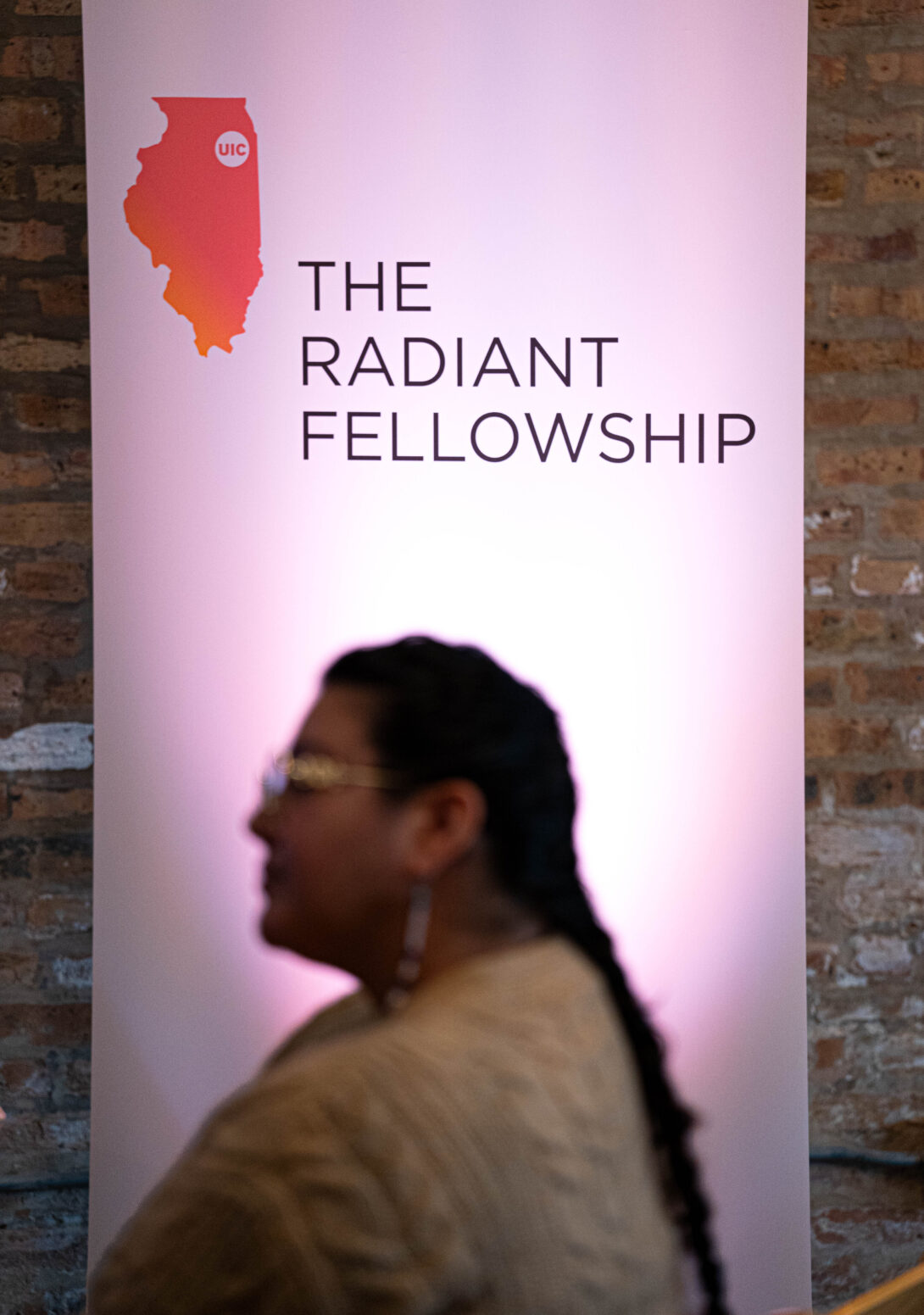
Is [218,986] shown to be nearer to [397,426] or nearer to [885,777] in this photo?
[397,426]

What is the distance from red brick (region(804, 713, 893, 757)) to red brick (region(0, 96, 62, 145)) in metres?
1.82

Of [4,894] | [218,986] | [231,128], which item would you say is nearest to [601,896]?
[218,986]

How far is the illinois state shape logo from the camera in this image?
2115 mm

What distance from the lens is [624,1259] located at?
928 millimetres

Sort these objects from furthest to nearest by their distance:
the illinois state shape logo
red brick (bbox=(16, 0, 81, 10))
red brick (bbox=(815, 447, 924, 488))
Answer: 1. red brick (bbox=(815, 447, 924, 488))
2. red brick (bbox=(16, 0, 81, 10))
3. the illinois state shape logo

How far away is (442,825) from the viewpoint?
107cm

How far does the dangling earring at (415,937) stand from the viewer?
1.05 meters

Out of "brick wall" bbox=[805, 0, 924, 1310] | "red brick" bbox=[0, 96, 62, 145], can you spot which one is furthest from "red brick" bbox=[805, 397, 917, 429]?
"red brick" bbox=[0, 96, 62, 145]

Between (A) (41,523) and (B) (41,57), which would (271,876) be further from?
(B) (41,57)

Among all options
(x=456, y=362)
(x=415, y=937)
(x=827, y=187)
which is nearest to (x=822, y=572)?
(x=827, y=187)

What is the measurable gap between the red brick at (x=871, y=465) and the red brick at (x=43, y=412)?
4.70 ft

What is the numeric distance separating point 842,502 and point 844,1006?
985mm

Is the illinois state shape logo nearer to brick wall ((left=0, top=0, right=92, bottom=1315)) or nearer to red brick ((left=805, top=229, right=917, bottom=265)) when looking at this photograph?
brick wall ((left=0, top=0, right=92, bottom=1315))

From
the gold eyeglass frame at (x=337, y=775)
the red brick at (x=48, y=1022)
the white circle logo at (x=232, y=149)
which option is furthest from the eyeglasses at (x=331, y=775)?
the red brick at (x=48, y=1022)
